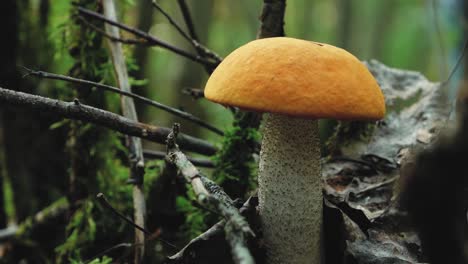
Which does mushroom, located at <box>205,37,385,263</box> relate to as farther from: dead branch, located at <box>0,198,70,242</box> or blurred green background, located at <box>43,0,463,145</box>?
blurred green background, located at <box>43,0,463,145</box>

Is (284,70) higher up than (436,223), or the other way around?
(284,70)

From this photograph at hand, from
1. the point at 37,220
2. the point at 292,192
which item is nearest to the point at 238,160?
the point at 292,192

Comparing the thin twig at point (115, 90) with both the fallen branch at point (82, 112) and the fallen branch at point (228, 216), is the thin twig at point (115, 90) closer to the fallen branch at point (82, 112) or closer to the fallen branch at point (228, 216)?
the fallen branch at point (82, 112)

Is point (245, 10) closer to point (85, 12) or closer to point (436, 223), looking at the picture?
point (85, 12)

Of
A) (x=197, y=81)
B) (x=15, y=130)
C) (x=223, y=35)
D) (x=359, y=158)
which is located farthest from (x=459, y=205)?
(x=223, y=35)

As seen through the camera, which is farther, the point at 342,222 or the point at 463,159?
the point at 342,222

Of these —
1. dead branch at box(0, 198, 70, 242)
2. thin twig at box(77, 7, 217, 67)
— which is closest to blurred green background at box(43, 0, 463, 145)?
dead branch at box(0, 198, 70, 242)

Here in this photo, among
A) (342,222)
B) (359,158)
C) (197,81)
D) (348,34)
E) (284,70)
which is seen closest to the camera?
(284,70)
